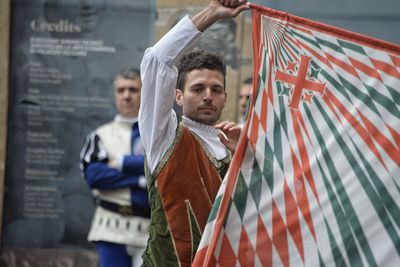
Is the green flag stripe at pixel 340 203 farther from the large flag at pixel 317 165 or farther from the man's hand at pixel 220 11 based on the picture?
the man's hand at pixel 220 11

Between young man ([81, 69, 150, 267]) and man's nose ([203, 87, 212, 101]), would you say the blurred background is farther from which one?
man's nose ([203, 87, 212, 101])

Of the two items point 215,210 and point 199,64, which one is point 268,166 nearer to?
point 215,210

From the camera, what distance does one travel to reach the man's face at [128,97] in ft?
21.9

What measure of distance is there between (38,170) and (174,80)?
4151 millimetres

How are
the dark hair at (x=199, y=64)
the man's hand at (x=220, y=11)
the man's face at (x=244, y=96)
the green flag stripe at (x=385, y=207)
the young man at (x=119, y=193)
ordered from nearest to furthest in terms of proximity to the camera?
the green flag stripe at (x=385, y=207)
the man's hand at (x=220, y=11)
the dark hair at (x=199, y=64)
the young man at (x=119, y=193)
the man's face at (x=244, y=96)

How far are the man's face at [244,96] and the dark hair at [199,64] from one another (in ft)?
8.42

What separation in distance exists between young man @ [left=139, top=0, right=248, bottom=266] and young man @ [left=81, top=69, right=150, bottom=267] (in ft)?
6.14

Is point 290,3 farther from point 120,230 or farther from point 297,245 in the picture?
point 297,245

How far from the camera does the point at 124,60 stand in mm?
8047

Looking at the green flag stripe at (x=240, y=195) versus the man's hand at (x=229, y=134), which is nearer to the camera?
the green flag stripe at (x=240, y=195)

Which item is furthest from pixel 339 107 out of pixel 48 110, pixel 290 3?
pixel 48 110

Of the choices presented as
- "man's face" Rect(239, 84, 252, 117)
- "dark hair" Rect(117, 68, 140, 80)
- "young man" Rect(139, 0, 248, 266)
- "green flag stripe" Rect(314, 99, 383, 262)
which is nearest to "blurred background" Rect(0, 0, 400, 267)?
"man's face" Rect(239, 84, 252, 117)

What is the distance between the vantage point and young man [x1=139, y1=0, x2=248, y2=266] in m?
4.22

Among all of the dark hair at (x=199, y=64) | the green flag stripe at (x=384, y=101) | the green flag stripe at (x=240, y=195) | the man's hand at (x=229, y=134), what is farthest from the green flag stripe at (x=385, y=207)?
the dark hair at (x=199, y=64)
